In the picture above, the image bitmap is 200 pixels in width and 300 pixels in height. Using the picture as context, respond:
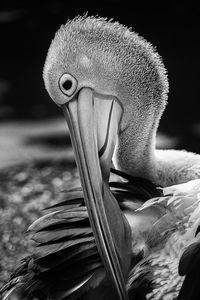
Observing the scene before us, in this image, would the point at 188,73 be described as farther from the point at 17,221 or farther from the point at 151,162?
the point at 151,162

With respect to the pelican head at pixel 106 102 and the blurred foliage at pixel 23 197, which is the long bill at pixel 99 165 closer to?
the pelican head at pixel 106 102

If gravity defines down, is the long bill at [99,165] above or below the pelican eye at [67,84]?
below

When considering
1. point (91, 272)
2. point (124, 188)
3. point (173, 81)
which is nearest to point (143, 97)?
point (124, 188)

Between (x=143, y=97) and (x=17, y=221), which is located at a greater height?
(x=143, y=97)

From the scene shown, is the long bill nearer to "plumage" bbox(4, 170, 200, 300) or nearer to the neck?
"plumage" bbox(4, 170, 200, 300)

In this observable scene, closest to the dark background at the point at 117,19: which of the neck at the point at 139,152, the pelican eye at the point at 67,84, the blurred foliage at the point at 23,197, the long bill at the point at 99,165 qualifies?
the blurred foliage at the point at 23,197

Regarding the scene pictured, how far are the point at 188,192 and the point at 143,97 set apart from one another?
1.93 feet

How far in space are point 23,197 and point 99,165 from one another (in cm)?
194

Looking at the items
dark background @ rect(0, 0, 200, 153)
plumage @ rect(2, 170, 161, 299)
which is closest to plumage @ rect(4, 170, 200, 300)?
plumage @ rect(2, 170, 161, 299)

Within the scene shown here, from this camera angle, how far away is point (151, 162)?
3.67m

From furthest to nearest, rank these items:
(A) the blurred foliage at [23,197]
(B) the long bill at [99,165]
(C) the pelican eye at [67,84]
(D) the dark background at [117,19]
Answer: (D) the dark background at [117,19]
(A) the blurred foliage at [23,197]
(C) the pelican eye at [67,84]
(B) the long bill at [99,165]

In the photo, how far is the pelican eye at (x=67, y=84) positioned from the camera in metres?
3.28

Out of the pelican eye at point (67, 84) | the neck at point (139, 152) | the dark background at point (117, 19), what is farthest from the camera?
the dark background at point (117, 19)

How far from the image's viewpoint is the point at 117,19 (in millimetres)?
7027
